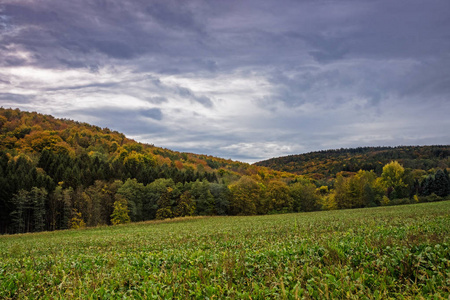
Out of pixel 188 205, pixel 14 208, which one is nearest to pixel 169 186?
pixel 188 205

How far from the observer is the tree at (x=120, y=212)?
6725 cm

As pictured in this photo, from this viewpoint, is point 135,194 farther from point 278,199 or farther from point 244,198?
point 278,199

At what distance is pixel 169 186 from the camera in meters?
82.7

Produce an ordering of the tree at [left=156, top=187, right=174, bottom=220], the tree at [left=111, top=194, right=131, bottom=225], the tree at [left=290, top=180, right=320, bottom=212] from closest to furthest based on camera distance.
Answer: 1. the tree at [left=111, top=194, right=131, bottom=225]
2. the tree at [left=156, top=187, right=174, bottom=220]
3. the tree at [left=290, top=180, right=320, bottom=212]

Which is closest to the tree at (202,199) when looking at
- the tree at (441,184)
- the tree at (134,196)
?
the tree at (134,196)

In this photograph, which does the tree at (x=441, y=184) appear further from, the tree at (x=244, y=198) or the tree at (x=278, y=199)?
the tree at (x=244, y=198)

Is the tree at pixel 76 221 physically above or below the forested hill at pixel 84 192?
below

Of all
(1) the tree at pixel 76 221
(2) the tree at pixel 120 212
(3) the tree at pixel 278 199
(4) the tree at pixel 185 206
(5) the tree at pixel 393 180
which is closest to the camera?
(1) the tree at pixel 76 221

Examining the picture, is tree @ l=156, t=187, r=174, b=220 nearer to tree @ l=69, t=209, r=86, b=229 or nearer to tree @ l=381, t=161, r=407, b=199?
tree @ l=69, t=209, r=86, b=229

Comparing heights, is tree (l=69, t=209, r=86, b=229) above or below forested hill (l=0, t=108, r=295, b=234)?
below

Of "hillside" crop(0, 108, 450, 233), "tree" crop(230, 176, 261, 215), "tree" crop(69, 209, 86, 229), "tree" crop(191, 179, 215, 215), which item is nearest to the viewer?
"tree" crop(69, 209, 86, 229)

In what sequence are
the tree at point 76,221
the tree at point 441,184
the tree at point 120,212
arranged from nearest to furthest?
the tree at point 76,221 → the tree at point 120,212 → the tree at point 441,184

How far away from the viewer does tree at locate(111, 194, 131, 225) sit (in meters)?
67.2

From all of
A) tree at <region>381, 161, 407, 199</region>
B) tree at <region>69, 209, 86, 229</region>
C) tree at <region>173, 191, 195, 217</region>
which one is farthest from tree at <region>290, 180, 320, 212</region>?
tree at <region>69, 209, 86, 229</region>
